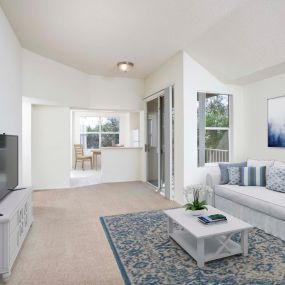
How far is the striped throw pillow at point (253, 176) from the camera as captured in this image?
3424mm

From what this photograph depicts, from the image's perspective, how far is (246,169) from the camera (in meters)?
3.54

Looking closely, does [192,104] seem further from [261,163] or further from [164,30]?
[261,163]

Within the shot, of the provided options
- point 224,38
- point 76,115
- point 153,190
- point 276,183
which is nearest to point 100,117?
point 76,115

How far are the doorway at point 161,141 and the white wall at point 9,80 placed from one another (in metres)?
2.70

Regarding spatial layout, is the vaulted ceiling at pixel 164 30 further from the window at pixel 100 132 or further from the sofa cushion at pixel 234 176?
the window at pixel 100 132

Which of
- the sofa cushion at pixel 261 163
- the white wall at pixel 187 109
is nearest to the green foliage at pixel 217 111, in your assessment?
the white wall at pixel 187 109

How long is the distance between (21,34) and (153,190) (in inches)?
154

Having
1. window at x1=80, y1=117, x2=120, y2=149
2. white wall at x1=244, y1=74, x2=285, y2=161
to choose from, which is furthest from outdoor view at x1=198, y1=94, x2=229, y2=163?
window at x1=80, y1=117, x2=120, y2=149

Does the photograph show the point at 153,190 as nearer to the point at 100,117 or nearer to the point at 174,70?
the point at 174,70

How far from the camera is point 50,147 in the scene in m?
5.07

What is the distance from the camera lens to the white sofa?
2.60 meters

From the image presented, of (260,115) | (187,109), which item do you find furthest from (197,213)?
(260,115)

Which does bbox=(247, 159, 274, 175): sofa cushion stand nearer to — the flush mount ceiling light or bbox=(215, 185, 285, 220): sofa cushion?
bbox=(215, 185, 285, 220): sofa cushion

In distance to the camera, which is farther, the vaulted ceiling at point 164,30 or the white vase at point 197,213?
the vaulted ceiling at point 164,30
